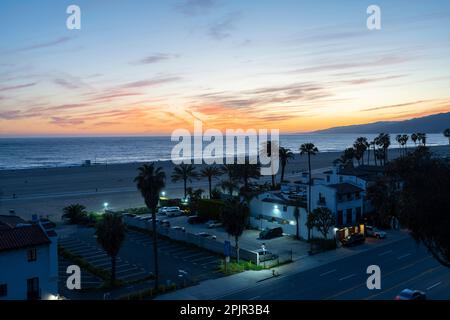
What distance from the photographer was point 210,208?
57000 mm

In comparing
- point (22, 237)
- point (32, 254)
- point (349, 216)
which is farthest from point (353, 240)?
point (22, 237)

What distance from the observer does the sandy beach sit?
70.5 m

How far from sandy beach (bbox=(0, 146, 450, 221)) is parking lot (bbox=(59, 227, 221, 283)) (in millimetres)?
18914

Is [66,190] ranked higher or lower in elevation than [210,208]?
higher

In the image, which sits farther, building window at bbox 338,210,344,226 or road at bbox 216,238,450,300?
building window at bbox 338,210,344,226

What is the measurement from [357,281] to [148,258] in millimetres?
20193

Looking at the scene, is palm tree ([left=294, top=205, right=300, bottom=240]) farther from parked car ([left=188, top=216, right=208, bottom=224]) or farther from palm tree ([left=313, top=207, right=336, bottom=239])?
parked car ([left=188, top=216, right=208, bottom=224])

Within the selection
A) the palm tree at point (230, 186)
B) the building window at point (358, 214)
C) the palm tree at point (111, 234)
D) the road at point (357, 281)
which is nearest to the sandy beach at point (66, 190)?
the palm tree at point (230, 186)

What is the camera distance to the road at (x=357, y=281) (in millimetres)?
28469

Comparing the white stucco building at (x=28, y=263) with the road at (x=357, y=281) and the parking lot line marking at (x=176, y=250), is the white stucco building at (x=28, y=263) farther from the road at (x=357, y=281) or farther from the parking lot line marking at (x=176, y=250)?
the parking lot line marking at (x=176, y=250)

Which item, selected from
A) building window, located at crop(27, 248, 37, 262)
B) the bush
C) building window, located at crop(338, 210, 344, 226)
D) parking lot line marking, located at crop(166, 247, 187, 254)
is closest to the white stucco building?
building window, located at crop(27, 248, 37, 262)

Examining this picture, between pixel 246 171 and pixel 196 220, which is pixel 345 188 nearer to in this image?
pixel 196 220

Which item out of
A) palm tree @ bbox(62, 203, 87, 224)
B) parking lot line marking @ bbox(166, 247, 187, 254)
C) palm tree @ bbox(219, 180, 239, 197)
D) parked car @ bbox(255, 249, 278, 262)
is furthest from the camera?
palm tree @ bbox(219, 180, 239, 197)
